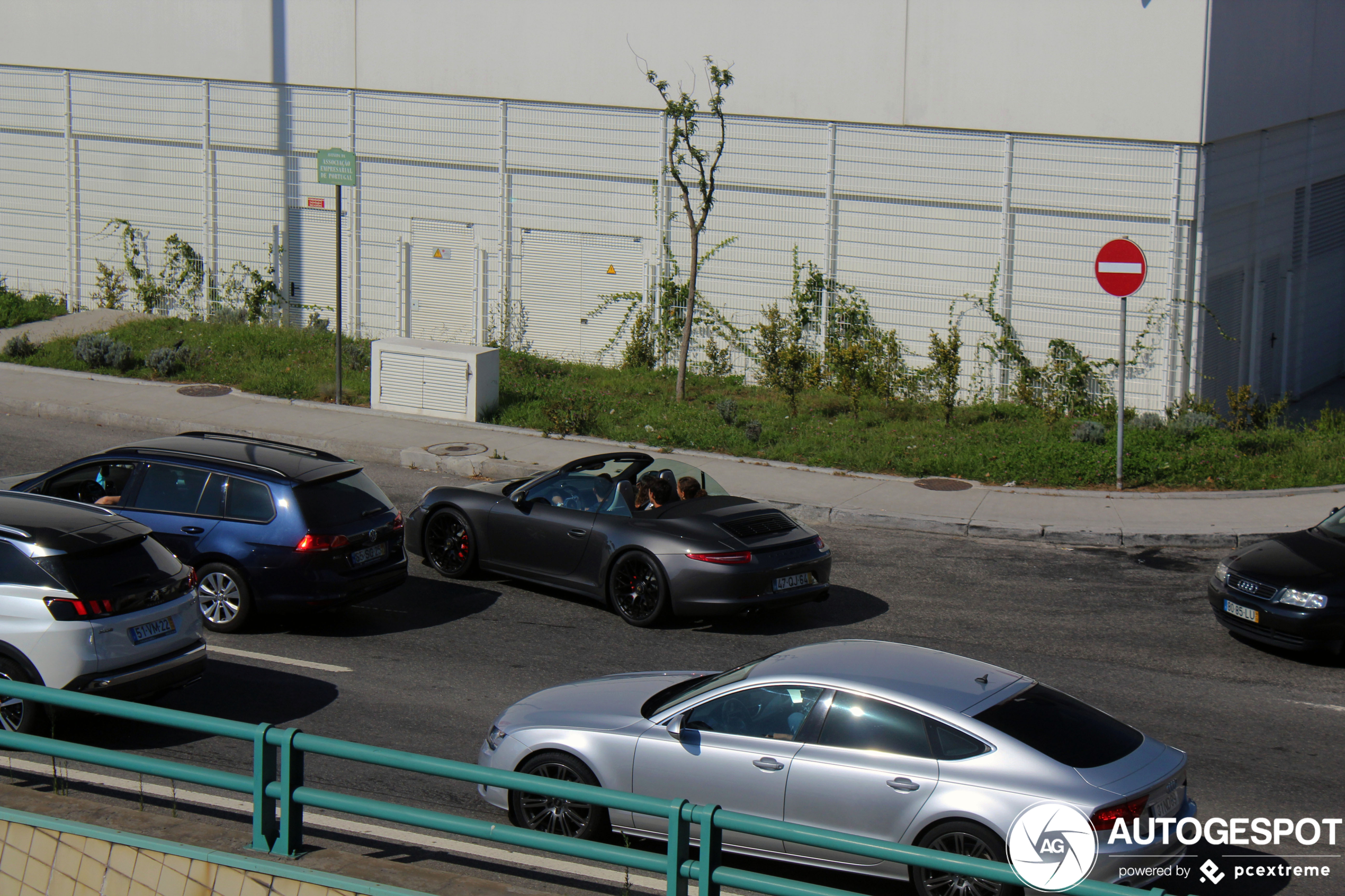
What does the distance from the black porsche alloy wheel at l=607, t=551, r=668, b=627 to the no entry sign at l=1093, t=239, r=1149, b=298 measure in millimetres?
8190

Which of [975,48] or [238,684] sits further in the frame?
[975,48]

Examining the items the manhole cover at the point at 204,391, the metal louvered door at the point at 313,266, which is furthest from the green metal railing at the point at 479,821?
the metal louvered door at the point at 313,266

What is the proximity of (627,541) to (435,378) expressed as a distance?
891 centimetres

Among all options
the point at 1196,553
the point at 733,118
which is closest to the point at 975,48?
the point at 733,118

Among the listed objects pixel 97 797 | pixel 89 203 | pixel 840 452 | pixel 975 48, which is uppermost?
pixel 975 48

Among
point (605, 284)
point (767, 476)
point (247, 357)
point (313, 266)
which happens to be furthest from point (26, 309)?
point (767, 476)

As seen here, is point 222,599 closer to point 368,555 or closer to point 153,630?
point 368,555

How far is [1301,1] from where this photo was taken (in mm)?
21547

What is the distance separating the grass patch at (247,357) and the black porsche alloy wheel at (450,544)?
803cm

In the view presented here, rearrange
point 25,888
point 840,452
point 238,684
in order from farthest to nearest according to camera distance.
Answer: point 840,452
point 238,684
point 25,888

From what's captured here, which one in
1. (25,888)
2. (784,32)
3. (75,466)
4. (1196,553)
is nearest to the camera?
(25,888)

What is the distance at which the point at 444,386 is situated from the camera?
63.3 feet

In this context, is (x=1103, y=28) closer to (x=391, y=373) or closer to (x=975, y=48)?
(x=975, y=48)

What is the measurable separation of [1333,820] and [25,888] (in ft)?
23.4
